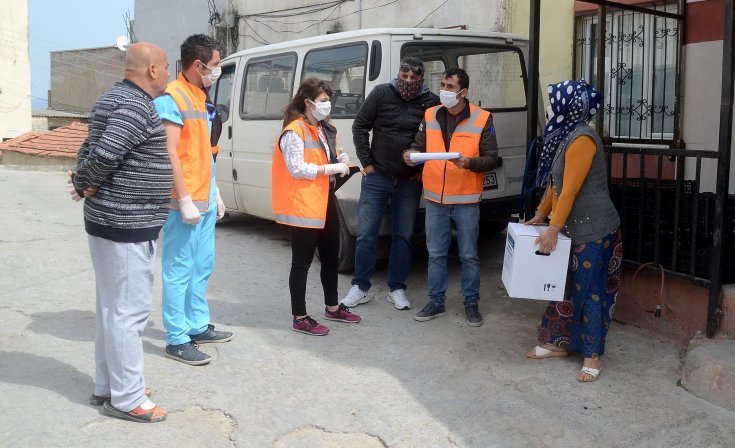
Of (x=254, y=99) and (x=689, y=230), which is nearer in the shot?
(x=689, y=230)

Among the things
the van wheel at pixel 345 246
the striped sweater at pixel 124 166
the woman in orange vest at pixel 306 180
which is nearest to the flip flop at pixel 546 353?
the woman in orange vest at pixel 306 180

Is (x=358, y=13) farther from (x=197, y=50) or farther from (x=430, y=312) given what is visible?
(x=197, y=50)

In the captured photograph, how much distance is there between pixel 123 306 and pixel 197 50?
157 cm

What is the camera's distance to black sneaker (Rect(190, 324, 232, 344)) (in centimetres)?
458

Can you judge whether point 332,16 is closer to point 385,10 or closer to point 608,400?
point 385,10

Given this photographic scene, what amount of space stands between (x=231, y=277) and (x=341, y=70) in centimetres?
195

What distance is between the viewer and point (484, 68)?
20.8ft

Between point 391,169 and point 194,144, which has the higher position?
point 194,144

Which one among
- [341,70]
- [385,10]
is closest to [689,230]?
[341,70]

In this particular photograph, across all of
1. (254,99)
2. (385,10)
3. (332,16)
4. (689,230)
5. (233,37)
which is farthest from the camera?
(233,37)

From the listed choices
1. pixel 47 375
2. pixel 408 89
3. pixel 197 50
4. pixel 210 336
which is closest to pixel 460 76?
pixel 408 89

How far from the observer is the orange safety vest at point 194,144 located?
4051 mm

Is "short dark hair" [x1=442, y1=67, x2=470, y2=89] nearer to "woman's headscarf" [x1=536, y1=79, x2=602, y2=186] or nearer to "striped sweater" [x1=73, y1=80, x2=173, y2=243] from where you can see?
"woman's headscarf" [x1=536, y1=79, x2=602, y2=186]

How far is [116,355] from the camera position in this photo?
3455mm
